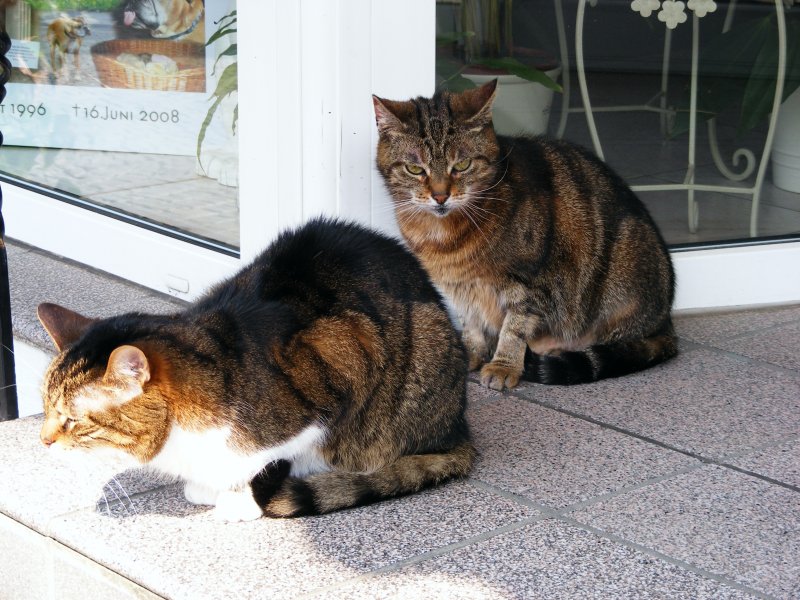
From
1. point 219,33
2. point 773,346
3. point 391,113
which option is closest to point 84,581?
point 391,113

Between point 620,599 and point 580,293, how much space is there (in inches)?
65.6

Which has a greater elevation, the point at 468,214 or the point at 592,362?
the point at 468,214

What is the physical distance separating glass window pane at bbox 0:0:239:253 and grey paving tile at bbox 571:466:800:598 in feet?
6.96

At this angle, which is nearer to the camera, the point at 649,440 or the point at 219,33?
the point at 649,440

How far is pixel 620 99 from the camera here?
4.27 meters

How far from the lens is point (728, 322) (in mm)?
4246

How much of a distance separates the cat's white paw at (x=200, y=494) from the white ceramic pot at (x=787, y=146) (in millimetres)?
2914

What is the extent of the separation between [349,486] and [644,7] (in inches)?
96.7

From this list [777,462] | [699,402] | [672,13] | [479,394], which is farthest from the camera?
[672,13]

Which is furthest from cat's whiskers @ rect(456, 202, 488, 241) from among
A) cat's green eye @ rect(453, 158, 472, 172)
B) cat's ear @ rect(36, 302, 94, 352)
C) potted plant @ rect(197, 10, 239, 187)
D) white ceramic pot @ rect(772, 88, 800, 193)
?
white ceramic pot @ rect(772, 88, 800, 193)

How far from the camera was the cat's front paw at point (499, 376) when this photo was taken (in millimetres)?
3564

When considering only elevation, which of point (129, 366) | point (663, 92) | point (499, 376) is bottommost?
point (499, 376)

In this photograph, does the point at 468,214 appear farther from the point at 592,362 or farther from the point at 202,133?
the point at 202,133

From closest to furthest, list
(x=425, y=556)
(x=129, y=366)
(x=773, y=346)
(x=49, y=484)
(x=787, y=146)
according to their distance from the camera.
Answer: (x=129, y=366), (x=425, y=556), (x=49, y=484), (x=773, y=346), (x=787, y=146)
